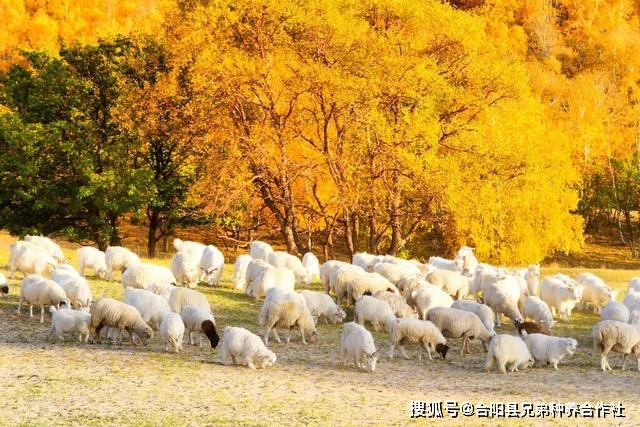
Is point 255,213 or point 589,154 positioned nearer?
point 255,213

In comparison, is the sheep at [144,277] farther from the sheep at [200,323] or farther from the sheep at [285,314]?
the sheep at [285,314]

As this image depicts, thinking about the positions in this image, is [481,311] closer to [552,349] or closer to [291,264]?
[552,349]

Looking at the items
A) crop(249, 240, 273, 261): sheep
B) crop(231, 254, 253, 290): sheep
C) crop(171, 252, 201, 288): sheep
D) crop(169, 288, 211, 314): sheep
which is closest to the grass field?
crop(169, 288, 211, 314): sheep

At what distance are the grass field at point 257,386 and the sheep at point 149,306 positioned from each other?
27.8 inches

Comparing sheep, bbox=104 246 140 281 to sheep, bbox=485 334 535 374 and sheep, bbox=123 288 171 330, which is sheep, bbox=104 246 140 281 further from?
sheep, bbox=485 334 535 374

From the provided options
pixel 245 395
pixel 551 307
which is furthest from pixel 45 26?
pixel 245 395

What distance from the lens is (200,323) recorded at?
683 inches

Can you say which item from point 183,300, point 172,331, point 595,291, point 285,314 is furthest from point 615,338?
point 183,300

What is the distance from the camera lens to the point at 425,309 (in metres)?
20.6

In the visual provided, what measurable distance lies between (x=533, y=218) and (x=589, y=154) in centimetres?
2523

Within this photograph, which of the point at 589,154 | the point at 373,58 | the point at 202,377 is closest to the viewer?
the point at 202,377

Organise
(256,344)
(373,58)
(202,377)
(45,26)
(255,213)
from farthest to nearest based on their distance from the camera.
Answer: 1. (45,26)
2. (255,213)
3. (373,58)
4. (256,344)
5. (202,377)

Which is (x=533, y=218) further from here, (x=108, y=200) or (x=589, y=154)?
(x=589, y=154)

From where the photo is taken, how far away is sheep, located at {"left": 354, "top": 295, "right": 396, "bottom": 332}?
1948cm
